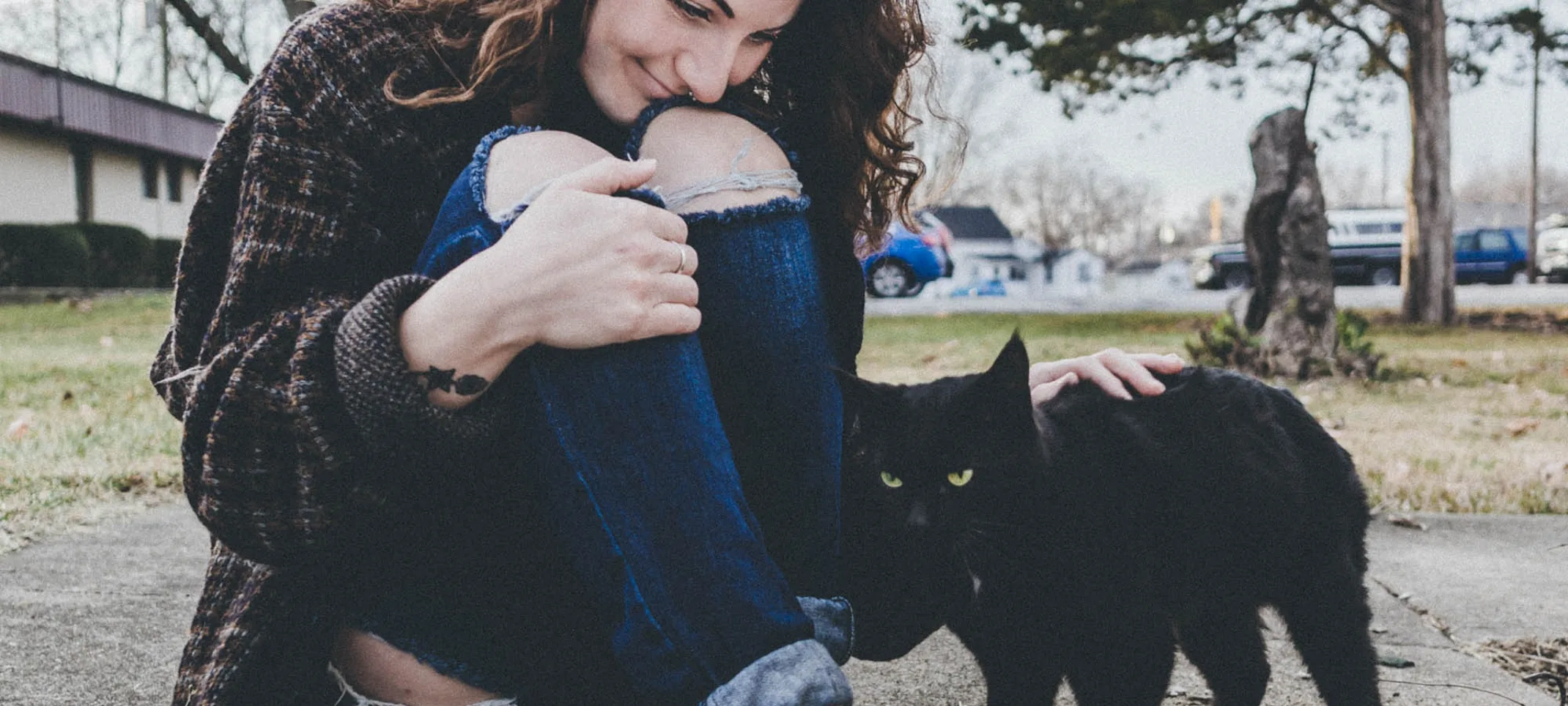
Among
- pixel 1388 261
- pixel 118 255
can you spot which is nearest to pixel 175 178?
pixel 118 255

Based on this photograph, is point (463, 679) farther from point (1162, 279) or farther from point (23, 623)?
point (1162, 279)

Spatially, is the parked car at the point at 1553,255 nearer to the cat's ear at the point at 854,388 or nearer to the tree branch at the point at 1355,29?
the tree branch at the point at 1355,29

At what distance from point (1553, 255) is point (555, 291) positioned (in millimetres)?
35597

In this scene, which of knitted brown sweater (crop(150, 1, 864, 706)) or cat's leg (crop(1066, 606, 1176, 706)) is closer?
knitted brown sweater (crop(150, 1, 864, 706))

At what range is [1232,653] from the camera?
1879 millimetres

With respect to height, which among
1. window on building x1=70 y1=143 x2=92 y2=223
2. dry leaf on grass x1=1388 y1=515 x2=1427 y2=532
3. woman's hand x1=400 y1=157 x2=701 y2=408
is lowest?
dry leaf on grass x1=1388 y1=515 x2=1427 y2=532

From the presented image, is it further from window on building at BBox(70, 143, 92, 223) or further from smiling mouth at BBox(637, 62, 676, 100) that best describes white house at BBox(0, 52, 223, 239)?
smiling mouth at BBox(637, 62, 676, 100)

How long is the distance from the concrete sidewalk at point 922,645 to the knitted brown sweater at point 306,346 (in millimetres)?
610

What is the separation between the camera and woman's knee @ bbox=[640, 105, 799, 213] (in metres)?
1.21

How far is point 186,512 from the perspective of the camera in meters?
2.80

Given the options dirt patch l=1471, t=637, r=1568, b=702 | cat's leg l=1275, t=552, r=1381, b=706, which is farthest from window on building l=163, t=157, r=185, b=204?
dirt patch l=1471, t=637, r=1568, b=702

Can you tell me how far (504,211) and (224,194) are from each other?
15.5 inches

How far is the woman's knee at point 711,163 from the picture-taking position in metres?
1.21

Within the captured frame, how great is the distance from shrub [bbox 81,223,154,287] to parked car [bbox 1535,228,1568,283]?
3245cm
